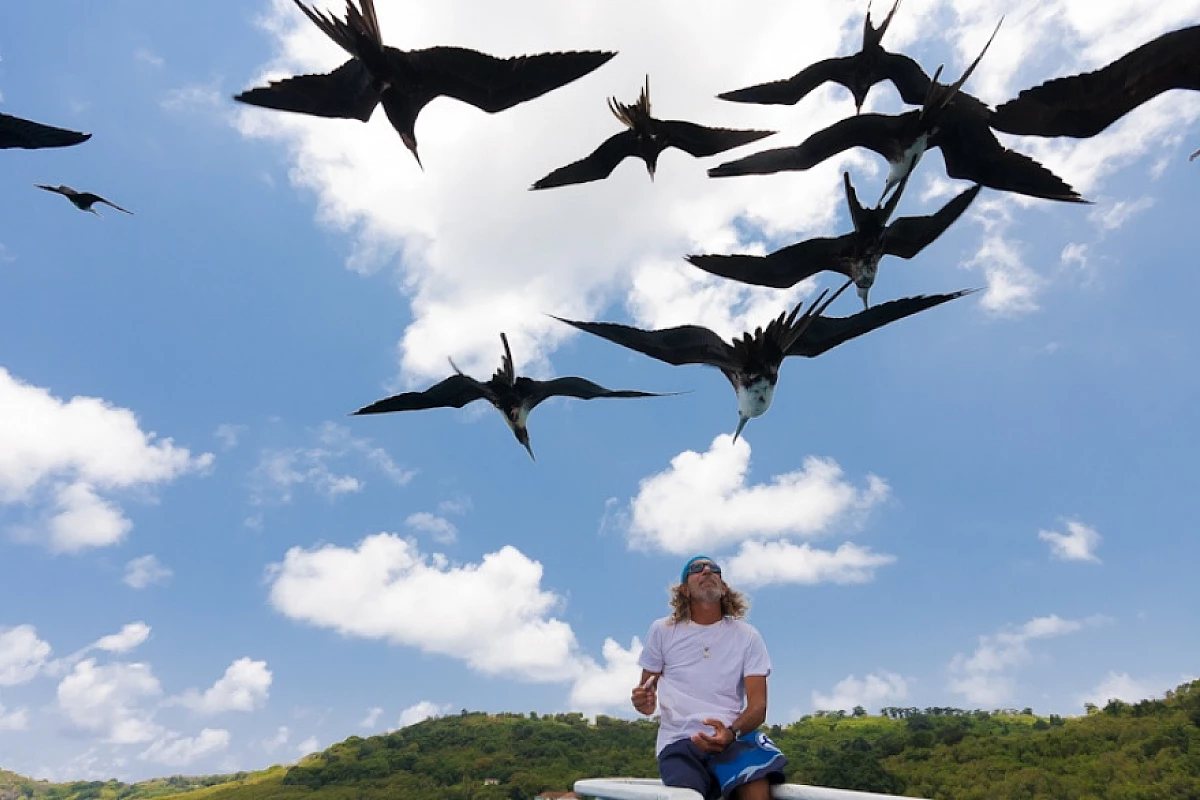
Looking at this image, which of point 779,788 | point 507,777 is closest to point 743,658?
point 779,788

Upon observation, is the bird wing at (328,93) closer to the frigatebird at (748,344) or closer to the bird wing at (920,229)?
the frigatebird at (748,344)

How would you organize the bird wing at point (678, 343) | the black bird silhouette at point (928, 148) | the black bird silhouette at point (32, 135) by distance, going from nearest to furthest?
the black bird silhouette at point (32, 135) < the bird wing at point (678, 343) < the black bird silhouette at point (928, 148)

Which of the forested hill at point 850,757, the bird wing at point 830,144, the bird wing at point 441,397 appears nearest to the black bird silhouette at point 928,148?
the bird wing at point 830,144

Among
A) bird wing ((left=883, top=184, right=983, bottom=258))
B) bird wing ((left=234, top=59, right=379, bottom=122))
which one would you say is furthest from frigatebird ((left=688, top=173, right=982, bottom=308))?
bird wing ((left=234, top=59, right=379, bottom=122))

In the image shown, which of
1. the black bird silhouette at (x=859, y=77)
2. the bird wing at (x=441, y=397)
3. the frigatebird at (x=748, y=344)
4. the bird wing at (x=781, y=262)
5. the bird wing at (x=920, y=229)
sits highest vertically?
the black bird silhouette at (x=859, y=77)

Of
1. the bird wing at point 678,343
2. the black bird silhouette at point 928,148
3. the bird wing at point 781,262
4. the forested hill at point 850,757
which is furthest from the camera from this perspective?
the forested hill at point 850,757

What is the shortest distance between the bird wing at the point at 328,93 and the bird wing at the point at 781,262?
321 centimetres

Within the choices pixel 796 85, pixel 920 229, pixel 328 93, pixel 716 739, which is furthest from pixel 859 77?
pixel 716 739

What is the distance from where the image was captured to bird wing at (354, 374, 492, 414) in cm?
823

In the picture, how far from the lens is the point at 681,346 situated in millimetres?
6762

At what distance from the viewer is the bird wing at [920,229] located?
8.10 m

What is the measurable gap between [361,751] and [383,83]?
332 ft

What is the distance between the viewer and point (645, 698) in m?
4.04

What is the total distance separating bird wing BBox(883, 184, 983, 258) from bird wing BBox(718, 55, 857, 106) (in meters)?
1.54
